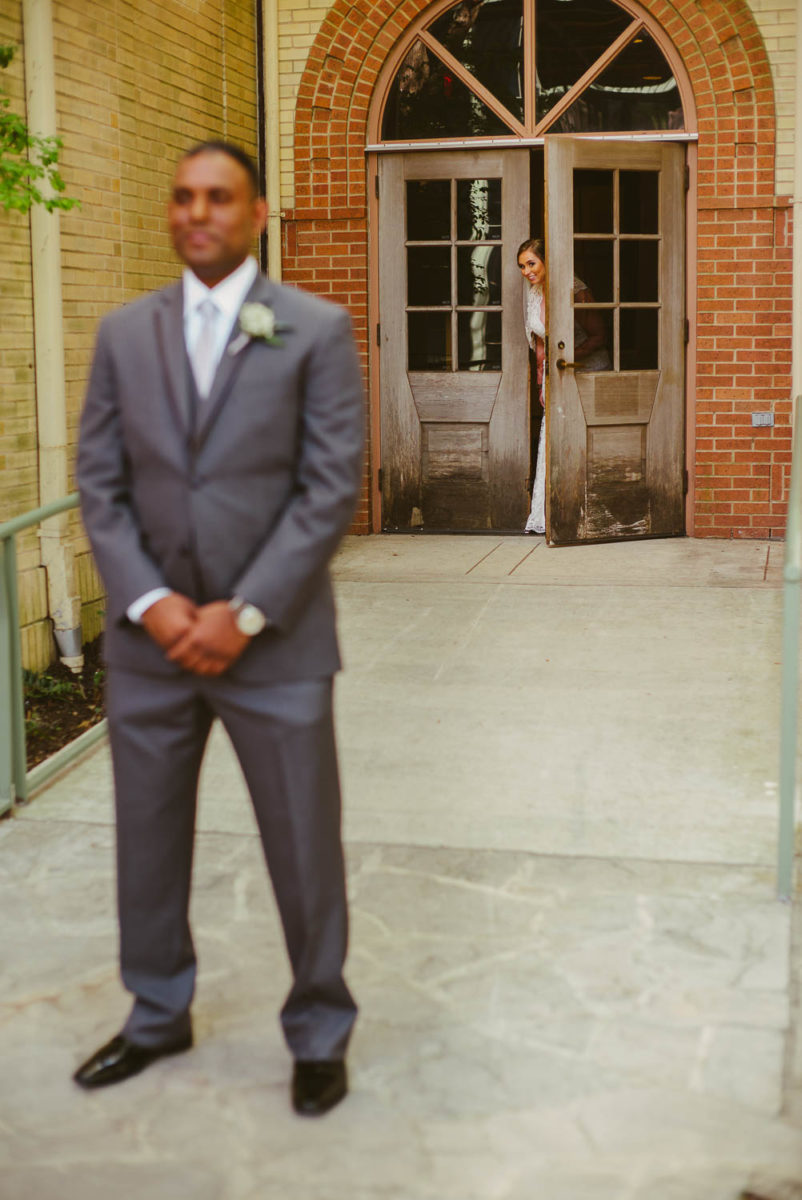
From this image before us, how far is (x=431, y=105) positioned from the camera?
369 inches

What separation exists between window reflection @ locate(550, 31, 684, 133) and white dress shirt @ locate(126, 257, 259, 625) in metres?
6.77

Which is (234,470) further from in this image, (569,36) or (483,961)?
(569,36)

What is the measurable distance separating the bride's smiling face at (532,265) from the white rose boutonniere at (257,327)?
652 centimetres

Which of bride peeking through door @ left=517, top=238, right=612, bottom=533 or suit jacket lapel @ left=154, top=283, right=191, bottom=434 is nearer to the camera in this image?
suit jacket lapel @ left=154, top=283, right=191, bottom=434

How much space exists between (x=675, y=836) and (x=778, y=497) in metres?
5.15

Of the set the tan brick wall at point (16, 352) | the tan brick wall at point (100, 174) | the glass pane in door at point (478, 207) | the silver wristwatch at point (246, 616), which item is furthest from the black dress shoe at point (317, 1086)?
the glass pane in door at point (478, 207)

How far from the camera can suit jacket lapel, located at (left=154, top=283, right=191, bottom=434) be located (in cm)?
295

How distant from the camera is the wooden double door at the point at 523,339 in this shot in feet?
29.8

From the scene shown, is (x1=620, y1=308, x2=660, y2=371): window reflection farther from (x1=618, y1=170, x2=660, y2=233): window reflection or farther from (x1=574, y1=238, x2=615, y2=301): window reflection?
(x1=618, y1=170, x2=660, y2=233): window reflection

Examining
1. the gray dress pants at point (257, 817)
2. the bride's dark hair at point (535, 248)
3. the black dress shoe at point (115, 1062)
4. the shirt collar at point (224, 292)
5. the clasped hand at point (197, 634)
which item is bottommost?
the black dress shoe at point (115, 1062)

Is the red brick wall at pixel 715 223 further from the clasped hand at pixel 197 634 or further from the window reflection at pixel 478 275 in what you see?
the clasped hand at pixel 197 634

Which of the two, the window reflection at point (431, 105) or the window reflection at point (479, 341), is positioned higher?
the window reflection at point (431, 105)

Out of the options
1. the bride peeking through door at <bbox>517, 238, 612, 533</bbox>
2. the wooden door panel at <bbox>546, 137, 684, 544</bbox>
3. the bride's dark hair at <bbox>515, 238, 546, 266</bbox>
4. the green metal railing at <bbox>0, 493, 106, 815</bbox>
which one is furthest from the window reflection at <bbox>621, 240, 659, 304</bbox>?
the green metal railing at <bbox>0, 493, 106, 815</bbox>

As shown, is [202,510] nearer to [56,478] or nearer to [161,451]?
[161,451]
